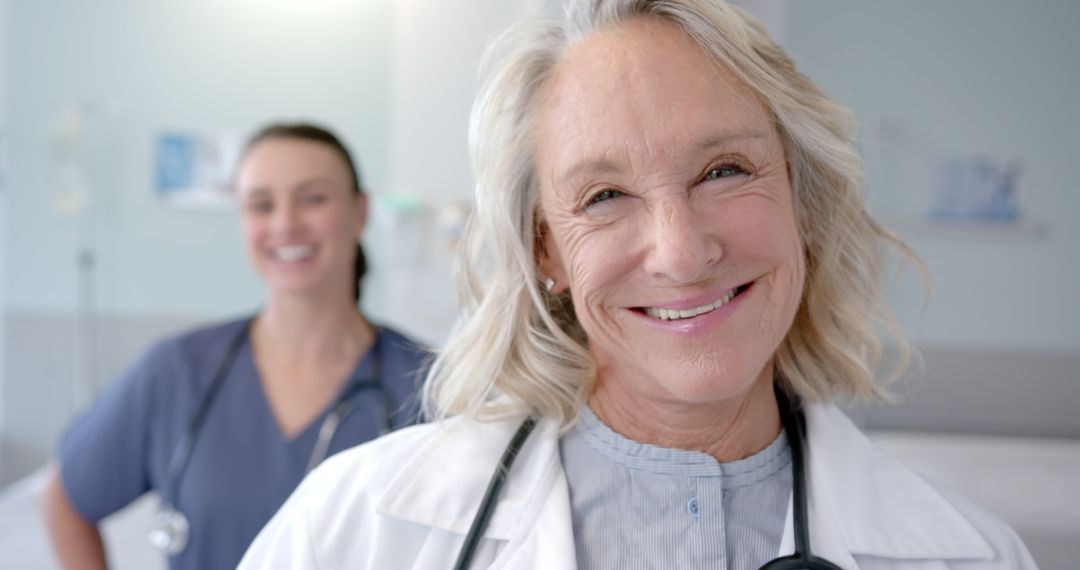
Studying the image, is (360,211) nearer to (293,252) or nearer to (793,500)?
(293,252)

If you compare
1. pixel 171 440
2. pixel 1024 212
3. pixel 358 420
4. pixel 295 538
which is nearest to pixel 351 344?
pixel 358 420

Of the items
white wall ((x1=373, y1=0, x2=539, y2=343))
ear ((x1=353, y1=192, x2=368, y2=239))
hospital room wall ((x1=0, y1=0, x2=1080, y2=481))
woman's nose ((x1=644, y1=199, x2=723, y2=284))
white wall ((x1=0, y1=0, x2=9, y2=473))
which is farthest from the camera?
white wall ((x1=0, y1=0, x2=9, y2=473))

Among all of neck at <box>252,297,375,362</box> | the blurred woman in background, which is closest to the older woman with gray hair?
the blurred woman in background

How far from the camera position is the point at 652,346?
859 mm

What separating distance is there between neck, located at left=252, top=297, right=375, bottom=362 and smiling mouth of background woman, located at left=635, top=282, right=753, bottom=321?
3.11 ft

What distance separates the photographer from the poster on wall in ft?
10.0

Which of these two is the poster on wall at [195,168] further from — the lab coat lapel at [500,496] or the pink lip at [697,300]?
the pink lip at [697,300]

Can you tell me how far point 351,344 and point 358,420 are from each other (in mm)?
197

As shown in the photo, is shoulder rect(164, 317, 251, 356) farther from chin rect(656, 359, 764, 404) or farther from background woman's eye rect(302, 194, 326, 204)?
chin rect(656, 359, 764, 404)

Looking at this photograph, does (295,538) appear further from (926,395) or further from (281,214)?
(926,395)

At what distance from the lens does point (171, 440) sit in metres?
1.54

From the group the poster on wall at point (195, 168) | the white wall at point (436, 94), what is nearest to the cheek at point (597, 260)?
the white wall at point (436, 94)

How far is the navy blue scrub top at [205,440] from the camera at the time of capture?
1457 millimetres

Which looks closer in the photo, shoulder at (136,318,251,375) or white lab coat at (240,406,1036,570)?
white lab coat at (240,406,1036,570)
